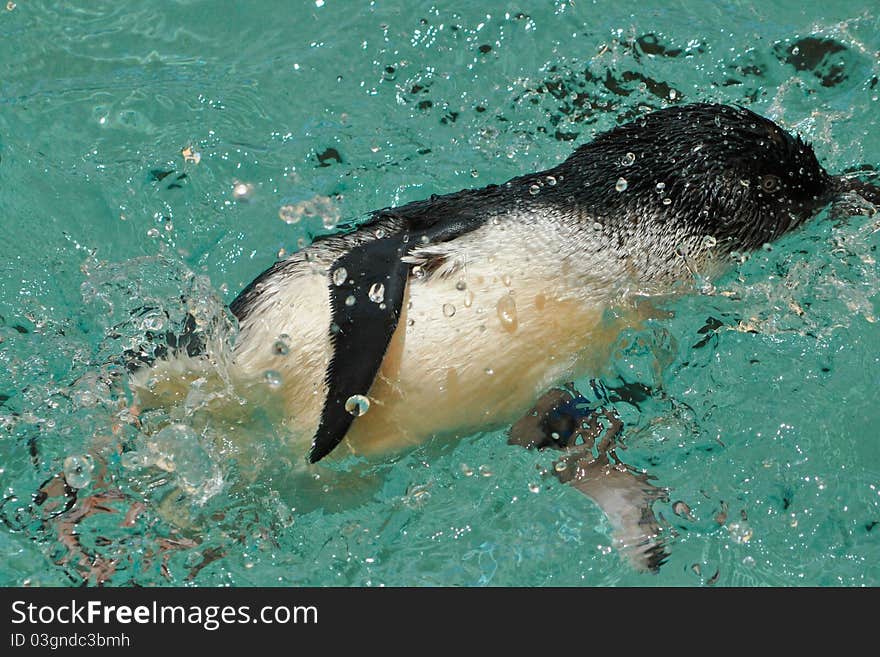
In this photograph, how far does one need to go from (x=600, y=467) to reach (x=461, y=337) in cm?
96

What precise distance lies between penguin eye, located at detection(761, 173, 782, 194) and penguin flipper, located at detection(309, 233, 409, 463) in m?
1.65

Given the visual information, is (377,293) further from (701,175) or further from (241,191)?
(241,191)

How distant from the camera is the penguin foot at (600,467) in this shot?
13.3 ft

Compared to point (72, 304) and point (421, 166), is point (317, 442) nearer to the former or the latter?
point (72, 304)

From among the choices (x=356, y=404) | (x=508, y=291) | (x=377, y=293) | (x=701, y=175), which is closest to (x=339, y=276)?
(x=377, y=293)

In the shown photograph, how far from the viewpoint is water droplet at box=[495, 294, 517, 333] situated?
152 inches

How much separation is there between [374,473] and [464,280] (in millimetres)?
953

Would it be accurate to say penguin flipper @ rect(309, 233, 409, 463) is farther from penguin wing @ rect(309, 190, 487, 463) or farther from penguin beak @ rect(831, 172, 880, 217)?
penguin beak @ rect(831, 172, 880, 217)

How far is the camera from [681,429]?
14.8 ft

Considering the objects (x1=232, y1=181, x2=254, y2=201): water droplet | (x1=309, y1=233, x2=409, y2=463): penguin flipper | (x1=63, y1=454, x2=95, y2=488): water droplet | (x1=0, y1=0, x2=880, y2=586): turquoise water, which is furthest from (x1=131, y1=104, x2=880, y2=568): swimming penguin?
(x1=232, y1=181, x2=254, y2=201): water droplet

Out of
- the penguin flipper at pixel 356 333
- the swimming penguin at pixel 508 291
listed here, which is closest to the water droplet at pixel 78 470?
the swimming penguin at pixel 508 291

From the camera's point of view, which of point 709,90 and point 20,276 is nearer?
point 20,276

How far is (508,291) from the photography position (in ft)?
12.8

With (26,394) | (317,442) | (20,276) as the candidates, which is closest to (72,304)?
(20,276)
